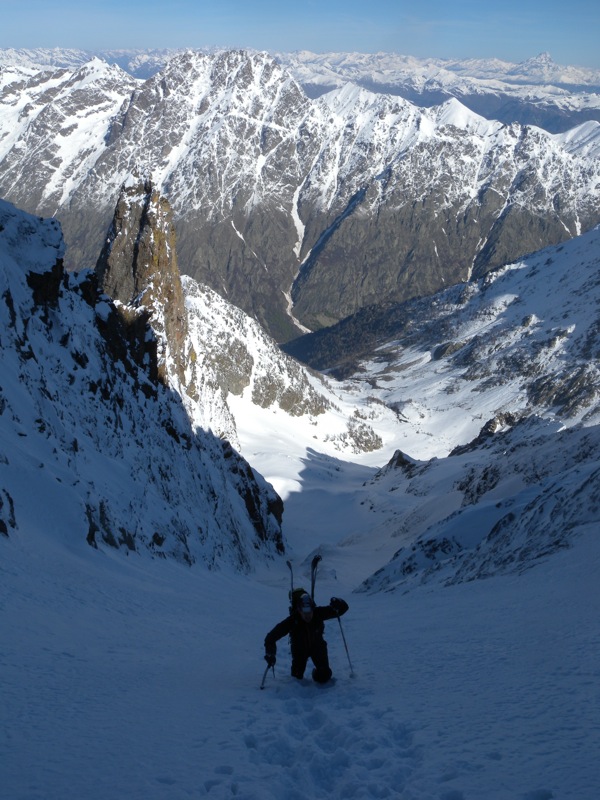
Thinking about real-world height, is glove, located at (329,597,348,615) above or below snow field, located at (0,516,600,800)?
above

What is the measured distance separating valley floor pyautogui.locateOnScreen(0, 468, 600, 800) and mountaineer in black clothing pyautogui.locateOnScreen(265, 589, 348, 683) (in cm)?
30

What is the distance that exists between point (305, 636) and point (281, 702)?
1.37 metres

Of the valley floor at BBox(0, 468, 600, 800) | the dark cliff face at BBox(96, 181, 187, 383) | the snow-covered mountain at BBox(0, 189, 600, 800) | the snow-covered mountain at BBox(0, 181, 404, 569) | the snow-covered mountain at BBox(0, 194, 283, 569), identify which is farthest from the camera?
the dark cliff face at BBox(96, 181, 187, 383)

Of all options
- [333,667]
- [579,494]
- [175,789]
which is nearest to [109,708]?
[175,789]

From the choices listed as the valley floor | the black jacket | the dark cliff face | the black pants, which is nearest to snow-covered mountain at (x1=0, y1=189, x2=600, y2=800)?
the valley floor

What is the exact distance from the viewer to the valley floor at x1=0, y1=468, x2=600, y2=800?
632 centimetres

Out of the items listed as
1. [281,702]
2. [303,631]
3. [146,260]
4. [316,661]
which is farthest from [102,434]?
[146,260]

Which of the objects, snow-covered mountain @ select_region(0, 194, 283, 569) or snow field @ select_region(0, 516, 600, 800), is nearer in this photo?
snow field @ select_region(0, 516, 600, 800)

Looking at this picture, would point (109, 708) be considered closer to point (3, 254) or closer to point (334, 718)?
point (334, 718)

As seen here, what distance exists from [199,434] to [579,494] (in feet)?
97.2

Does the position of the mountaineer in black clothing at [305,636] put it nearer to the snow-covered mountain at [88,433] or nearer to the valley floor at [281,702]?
the valley floor at [281,702]

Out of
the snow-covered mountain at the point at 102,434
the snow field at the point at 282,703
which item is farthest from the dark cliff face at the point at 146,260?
the snow field at the point at 282,703

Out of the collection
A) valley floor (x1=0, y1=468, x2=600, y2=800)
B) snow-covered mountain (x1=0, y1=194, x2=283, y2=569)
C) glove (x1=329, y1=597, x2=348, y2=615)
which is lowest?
valley floor (x1=0, y1=468, x2=600, y2=800)

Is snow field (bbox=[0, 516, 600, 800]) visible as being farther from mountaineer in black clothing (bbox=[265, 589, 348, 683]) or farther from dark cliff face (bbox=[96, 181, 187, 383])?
dark cliff face (bbox=[96, 181, 187, 383])
